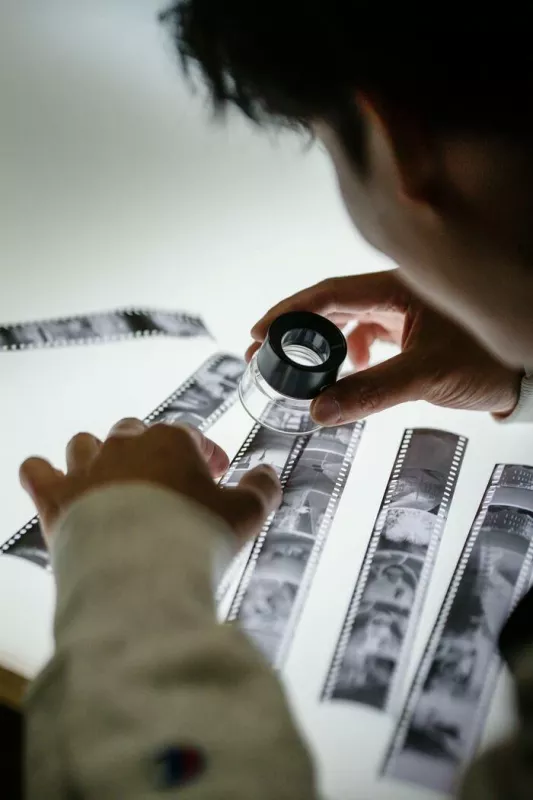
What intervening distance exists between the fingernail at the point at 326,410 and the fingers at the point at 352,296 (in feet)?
0.45

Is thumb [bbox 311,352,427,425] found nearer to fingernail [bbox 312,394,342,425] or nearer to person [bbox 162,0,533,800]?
fingernail [bbox 312,394,342,425]

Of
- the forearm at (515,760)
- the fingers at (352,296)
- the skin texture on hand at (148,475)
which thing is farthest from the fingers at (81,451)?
the forearm at (515,760)

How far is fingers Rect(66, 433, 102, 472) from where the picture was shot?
610 mm

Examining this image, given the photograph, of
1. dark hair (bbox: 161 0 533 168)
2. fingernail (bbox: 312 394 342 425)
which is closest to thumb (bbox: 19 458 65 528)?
fingernail (bbox: 312 394 342 425)

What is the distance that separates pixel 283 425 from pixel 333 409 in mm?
74

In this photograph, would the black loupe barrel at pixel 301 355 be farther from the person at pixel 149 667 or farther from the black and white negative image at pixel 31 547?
the black and white negative image at pixel 31 547

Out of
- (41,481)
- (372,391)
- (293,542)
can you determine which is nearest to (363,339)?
(372,391)

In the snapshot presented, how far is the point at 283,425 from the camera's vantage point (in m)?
0.73

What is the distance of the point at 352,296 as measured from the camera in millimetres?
804

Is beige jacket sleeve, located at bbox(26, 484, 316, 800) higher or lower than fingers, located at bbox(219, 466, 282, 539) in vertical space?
lower

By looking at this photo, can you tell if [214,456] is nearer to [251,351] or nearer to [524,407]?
[251,351]

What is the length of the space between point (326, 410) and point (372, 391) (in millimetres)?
50

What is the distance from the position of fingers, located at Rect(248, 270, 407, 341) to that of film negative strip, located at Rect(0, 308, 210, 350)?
9 cm

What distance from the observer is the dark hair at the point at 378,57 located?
423 mm
